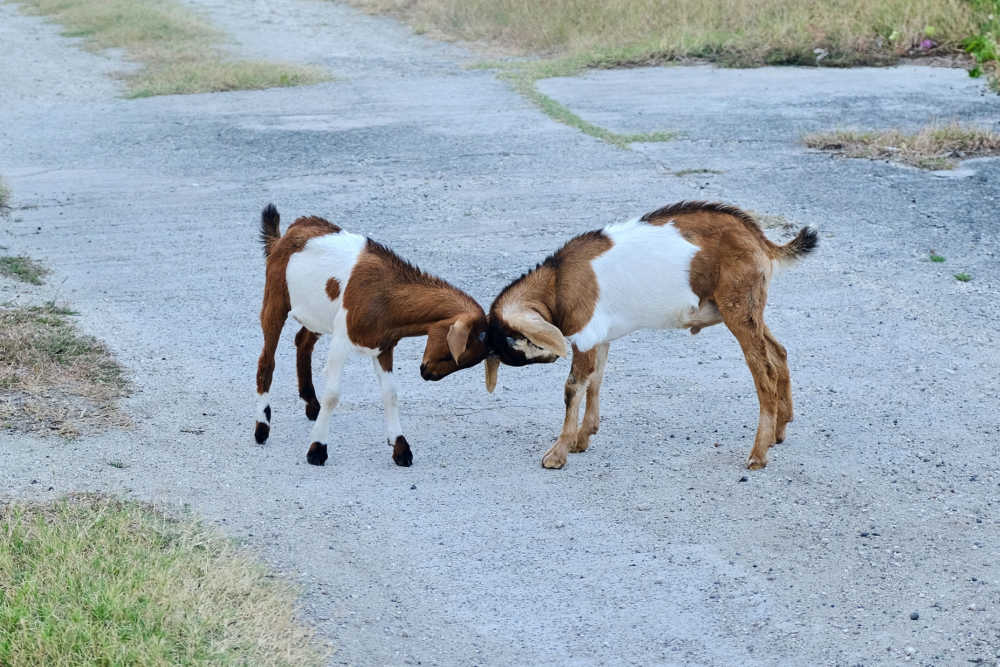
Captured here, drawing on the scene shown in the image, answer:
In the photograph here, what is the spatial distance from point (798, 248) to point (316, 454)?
2471mm

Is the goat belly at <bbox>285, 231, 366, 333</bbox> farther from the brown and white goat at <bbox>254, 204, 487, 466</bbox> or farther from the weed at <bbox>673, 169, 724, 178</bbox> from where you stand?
the weed at <bbox>673, 169, 724, 178</bbox>

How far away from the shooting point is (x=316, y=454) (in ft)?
19.6

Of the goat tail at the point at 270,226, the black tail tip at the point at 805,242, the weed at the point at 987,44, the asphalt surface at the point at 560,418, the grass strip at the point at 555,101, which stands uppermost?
the weed at the point at 987,44

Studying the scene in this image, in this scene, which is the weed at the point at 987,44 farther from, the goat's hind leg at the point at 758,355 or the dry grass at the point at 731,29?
the goat's hind leg at the point at 758,355

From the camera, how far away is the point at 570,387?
594cm

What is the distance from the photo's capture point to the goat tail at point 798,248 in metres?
5.96

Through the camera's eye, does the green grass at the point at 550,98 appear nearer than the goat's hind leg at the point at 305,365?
No

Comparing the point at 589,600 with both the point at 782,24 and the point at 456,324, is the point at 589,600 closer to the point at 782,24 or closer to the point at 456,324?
the point at 456,324

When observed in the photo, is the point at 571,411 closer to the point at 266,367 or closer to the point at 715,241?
the point at 715,241

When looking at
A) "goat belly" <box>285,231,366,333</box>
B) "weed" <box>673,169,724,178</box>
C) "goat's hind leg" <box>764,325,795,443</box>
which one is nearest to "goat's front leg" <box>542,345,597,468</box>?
"goat's hind leg" <box>764,325,795,443</box>

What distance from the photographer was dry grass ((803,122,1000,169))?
1195cm

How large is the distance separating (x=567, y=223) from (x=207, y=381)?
4.04 metres

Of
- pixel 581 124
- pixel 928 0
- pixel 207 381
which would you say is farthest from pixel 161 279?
pixel 928 0

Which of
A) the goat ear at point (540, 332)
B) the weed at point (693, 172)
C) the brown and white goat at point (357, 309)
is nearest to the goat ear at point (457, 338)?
the brown and white goat at point (357, 309)
